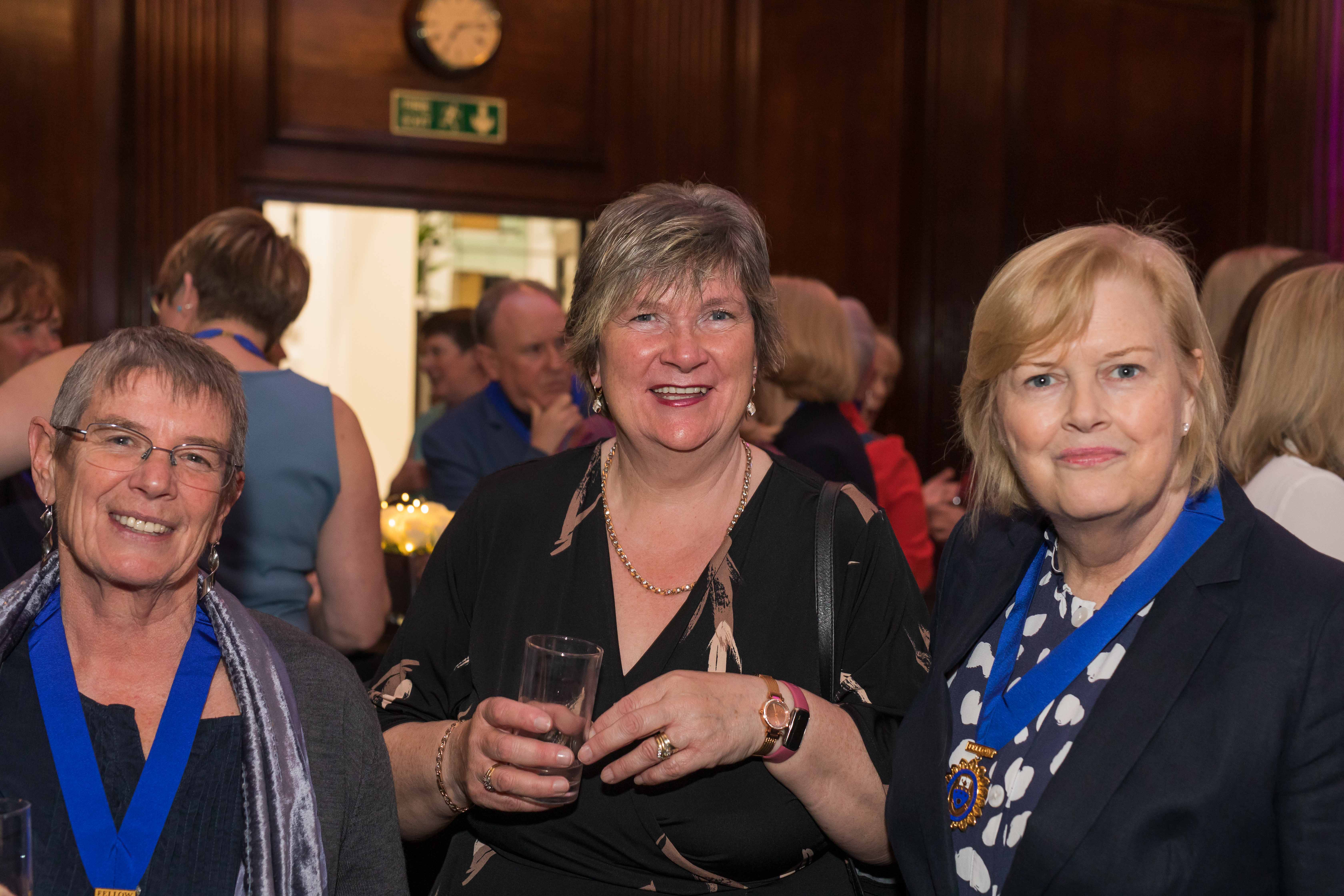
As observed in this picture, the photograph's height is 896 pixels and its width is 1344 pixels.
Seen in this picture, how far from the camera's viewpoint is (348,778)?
5.65 ft

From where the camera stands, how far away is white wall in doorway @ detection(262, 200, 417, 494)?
6.79 m

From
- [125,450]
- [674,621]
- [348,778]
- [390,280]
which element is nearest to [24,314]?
[125,450]

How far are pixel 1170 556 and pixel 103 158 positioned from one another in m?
4.95

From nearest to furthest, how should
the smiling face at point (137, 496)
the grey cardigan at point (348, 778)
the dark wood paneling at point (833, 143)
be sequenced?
the smiling face at point (137, 496) → the grey cardigan at point (348, 778) → the dark wood paneling at point (833, 143)

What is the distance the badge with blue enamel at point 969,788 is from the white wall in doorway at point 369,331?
556cm

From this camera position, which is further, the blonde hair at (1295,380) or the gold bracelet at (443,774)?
the blonde hair at (1295,380)

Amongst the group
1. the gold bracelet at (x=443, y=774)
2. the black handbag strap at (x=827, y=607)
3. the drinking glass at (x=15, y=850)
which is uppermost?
the black handbag strap at (x=827, y=607)

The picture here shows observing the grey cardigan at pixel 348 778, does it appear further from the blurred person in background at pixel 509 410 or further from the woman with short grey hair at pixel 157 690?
the blurred person in background at pixel 509 410

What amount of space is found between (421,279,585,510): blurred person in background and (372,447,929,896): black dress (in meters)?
2.14

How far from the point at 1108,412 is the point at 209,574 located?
1.26 meters

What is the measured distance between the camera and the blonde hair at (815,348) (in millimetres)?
3311

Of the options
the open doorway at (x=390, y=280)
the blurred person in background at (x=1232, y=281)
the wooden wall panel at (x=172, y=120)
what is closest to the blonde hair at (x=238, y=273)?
the blurred person in background at (x=1232, y=281)

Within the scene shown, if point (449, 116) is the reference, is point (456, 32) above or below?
above

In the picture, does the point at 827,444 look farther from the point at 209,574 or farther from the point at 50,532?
the point at 50,532
